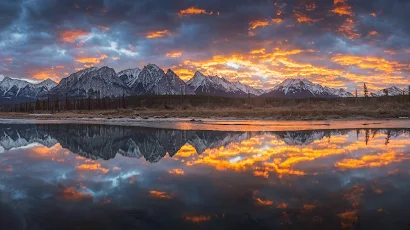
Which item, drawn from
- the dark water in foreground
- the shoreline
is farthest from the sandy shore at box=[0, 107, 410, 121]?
the dark water in foreground

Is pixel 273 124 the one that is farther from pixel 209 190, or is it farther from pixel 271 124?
pixel 209 190

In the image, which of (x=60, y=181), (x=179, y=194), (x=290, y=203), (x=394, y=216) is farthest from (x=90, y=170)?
(x=394, y=216)

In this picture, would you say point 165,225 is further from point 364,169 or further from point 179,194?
point 364,169

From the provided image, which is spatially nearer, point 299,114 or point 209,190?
point 209,190

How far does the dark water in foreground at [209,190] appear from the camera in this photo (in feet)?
24.8

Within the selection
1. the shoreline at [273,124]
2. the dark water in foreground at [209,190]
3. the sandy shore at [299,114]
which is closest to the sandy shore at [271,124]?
the shoreline at [273,124]

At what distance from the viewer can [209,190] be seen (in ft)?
33.4

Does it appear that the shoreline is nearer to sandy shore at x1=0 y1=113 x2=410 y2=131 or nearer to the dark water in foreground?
sandy shore at x1=0 y1=113 x2=410 y2=131

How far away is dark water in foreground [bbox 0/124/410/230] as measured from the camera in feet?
24.8

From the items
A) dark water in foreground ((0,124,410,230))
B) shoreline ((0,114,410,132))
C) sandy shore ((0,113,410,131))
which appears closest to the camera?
dark water in foreground ((0,124,410,230))

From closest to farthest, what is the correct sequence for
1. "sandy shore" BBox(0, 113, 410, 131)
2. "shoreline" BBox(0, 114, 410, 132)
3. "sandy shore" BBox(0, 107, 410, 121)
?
1. "shoreline" BBox(0, 114, 410, 132)
2. "sandy shore" BBox(0, 113, 410, 131)
3. "sandy shore" BBox(0, 107, 410, 121)

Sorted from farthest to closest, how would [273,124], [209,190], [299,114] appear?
[299,114]
[273,124]
[209,190]

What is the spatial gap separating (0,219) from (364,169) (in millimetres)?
12267

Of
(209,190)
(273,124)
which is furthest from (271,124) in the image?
(209,190)
